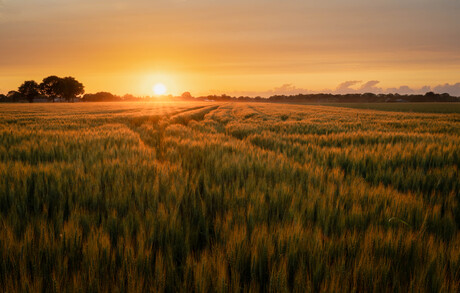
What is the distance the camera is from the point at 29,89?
329 feet

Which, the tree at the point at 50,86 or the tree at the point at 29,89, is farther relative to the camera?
the tree at the point at 29,89

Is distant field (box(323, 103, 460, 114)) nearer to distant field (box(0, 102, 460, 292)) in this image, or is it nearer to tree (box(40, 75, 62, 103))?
distant field (box(0, 102, 460, 292))

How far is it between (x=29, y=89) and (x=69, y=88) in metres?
17.7

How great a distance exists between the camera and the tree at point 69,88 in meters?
98.2

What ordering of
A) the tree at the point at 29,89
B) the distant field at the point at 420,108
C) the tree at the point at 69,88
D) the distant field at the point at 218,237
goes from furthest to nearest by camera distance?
Answer: the tree at the point at 29,89 → the tree at the point at 69,88 → the distant field at the point at 420,108 → the distant field at the point at 218,237

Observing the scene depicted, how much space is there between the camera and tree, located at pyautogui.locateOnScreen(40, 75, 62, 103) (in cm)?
9824

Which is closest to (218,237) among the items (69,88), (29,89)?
(69,88)

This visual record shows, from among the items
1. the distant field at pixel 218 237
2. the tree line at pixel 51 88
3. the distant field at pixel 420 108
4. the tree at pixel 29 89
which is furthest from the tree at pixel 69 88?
the distant field at pixel 218 237

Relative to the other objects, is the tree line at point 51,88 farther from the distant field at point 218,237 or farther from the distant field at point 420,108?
the distant field at point 218,237

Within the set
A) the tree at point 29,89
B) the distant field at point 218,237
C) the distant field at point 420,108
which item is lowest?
the distant field at point 218,237

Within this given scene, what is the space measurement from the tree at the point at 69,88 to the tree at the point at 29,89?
433 inches

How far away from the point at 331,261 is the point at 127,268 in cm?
106

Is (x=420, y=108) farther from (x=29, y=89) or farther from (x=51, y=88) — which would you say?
(x=29, y=89)

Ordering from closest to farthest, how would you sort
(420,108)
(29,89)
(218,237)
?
1. (218,237)
2. (420,108)
3. (29,89)
